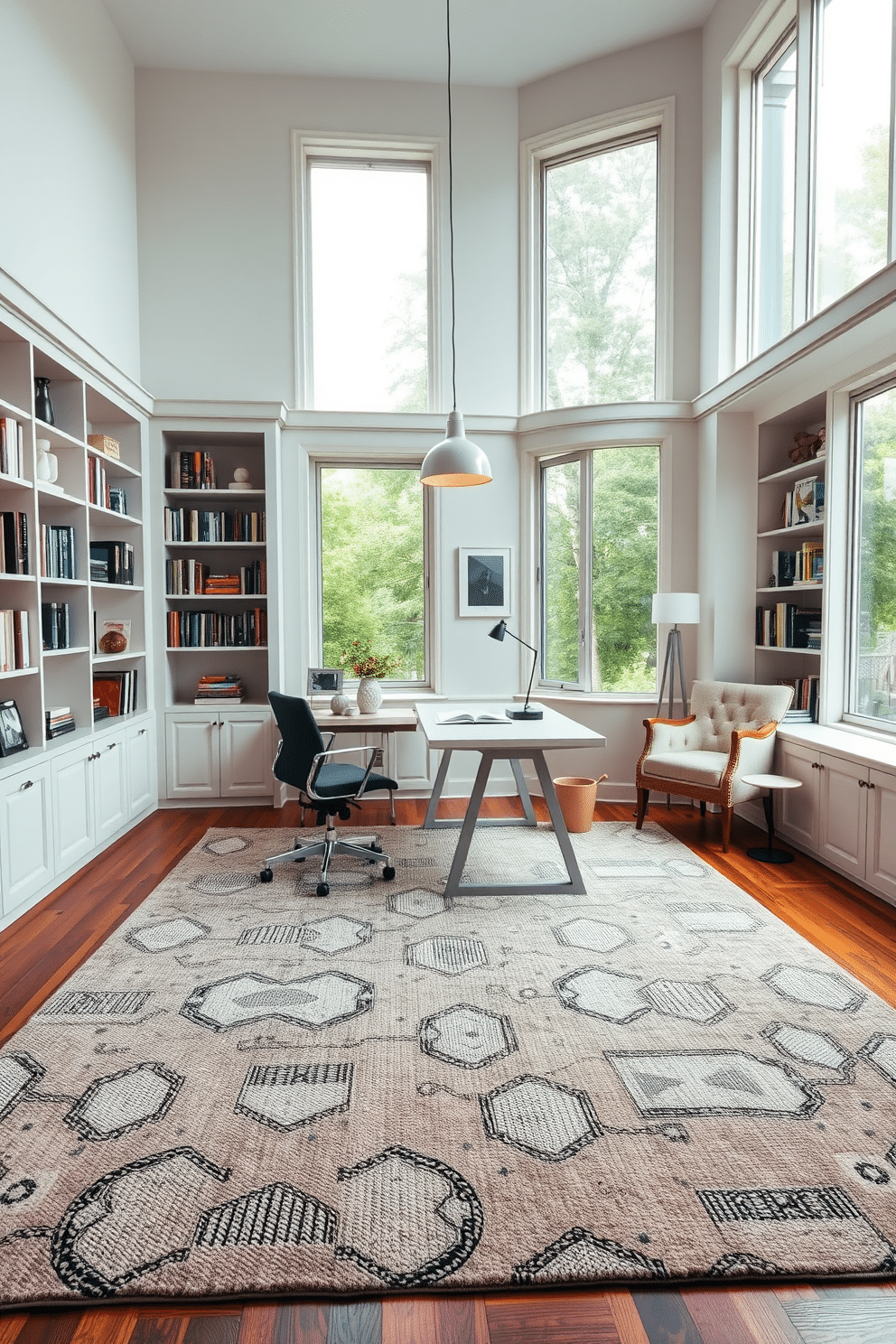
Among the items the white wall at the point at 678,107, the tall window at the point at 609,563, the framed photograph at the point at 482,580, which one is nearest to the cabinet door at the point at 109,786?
the framed photograph at the point at 482,580

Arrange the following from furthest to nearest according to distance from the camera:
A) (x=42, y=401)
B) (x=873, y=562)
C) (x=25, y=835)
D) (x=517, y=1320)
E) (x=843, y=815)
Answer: (x=873, y=562) → (x=42, y=401) → (x=843, y=815) → (x=25, y=835) → (x=517, y=1320)

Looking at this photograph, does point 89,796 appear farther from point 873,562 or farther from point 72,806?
point 873,562

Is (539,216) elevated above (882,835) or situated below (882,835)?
above

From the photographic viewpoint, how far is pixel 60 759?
13.2 feet

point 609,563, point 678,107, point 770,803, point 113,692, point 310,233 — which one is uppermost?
point 678,107

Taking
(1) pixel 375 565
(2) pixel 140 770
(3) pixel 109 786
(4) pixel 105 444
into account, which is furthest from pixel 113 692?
(1) pixel 375 565

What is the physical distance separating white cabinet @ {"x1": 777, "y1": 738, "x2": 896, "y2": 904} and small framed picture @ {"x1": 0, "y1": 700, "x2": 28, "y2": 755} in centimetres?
401

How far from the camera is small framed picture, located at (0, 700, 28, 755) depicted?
144 inches

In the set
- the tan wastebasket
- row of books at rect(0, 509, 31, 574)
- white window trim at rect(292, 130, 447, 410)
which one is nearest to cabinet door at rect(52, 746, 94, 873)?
row of books at rect(0, 509, 31, 574)

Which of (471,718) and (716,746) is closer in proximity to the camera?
(471,718)

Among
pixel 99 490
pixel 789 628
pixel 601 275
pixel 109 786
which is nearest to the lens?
pixel 109 786

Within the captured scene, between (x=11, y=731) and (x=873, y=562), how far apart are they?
4.51 metres

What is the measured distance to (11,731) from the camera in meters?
3.73

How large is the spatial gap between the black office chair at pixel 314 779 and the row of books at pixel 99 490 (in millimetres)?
1827
